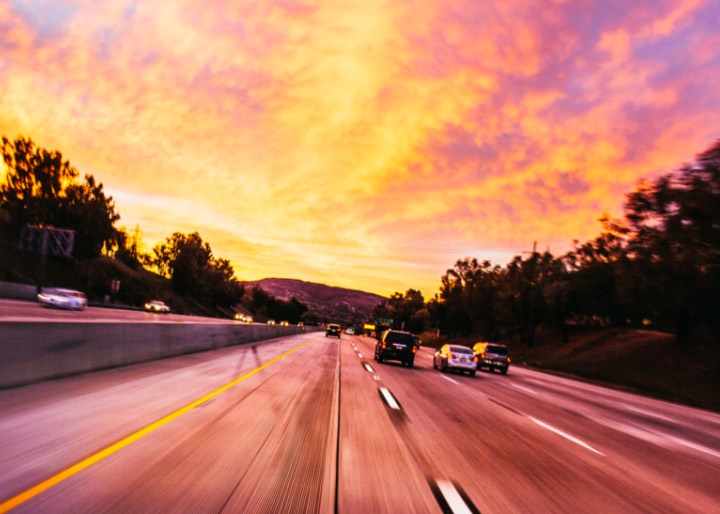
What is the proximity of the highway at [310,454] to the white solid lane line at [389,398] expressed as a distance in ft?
0.39

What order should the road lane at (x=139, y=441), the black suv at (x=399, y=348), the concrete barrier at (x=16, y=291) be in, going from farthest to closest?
the concrete barrier at (x=16, y=291)
the black suv at (x=399, y=348)
the road lane at (x=139, y=441)

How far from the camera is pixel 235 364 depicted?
16.9m

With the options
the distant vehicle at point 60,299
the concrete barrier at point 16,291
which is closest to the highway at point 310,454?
the distant vehicle at point 60,299

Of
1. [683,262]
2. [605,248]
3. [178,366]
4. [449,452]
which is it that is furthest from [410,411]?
[605,248]

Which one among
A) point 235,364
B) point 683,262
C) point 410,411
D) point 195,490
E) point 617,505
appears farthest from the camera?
point 683,262

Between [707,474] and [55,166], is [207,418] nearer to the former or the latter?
[707,474]

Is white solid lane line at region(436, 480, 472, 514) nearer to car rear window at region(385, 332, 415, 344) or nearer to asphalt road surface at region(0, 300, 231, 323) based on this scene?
→ asphalt road surface at region(0, 300, 231, 323)

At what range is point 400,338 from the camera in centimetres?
2531

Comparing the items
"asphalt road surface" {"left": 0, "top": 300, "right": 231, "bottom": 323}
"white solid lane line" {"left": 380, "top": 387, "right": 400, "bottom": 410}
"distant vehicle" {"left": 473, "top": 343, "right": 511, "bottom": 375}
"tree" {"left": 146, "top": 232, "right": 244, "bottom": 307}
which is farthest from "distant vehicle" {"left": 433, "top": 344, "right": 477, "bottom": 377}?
"tree" {"left": 146, "top": 232, "right": 244, "bottom": 307}

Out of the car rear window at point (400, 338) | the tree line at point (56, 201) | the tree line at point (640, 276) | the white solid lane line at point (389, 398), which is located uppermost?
the tree line at point (56, 201)

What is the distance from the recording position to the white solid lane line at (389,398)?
1113 cm

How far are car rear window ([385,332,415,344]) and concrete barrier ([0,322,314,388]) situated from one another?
377 inches

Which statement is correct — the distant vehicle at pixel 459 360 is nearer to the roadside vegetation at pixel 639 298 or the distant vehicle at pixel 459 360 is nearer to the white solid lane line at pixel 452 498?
the roadside vegetation at pixel 639 298

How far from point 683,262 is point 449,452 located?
2739cm
